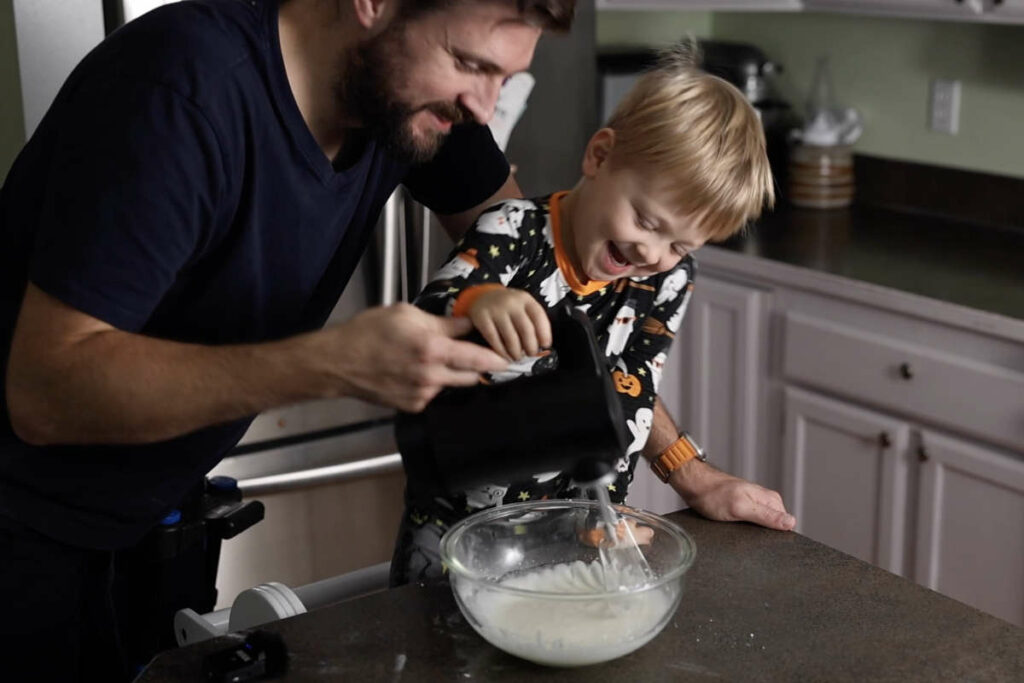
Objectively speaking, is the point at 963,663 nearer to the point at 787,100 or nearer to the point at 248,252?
the point at 248,252

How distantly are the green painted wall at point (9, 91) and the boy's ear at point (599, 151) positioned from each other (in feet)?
3.60

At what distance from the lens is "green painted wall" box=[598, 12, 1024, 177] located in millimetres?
3123

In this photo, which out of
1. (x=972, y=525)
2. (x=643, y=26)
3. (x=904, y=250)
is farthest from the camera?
(x=643, y=26)

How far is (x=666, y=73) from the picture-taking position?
5.20 ft

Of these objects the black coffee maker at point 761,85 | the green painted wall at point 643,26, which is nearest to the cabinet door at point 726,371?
the black coffee maker at point 761,85

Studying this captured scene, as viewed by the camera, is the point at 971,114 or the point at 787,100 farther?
the point at 787,100

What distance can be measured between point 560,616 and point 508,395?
205 mm

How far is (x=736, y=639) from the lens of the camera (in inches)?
48.9

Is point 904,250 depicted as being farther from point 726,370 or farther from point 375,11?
point 375,11

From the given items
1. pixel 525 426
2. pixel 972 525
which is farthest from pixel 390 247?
pixel 525 426

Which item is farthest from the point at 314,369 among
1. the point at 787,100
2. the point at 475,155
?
the point at 787,100

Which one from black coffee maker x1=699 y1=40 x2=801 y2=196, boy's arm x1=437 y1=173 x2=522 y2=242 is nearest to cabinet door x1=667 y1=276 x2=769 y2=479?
black coffee maker x1=699 y1=40 x2=801 y2=196

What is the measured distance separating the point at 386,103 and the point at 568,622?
0.58 meters

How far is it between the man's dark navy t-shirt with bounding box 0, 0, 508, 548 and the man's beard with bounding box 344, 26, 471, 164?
7cm
